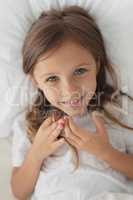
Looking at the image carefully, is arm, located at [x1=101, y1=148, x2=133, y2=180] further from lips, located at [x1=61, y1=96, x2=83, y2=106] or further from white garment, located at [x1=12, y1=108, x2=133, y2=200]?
lips, located at [x1=61, y1=96, x2=83, y2=106]

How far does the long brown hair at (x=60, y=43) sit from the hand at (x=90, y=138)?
96mm

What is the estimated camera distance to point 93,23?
1117 mm

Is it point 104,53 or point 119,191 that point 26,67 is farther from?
point 119,191

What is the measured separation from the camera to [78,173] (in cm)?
114

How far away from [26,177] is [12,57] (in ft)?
1.03

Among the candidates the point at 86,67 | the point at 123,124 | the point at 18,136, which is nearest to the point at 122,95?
the point at 123,124

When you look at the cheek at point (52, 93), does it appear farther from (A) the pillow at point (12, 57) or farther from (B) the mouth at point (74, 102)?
(A) the pillow at point (12, 57)

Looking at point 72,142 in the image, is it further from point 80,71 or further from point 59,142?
point 80,71

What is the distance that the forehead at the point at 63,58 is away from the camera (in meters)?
1.05

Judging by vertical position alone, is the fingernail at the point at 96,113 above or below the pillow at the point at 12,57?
below

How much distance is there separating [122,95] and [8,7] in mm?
378

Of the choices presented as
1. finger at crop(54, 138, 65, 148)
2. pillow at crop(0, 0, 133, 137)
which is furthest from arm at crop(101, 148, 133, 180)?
pillow at crop(0, 0, 133, 137)

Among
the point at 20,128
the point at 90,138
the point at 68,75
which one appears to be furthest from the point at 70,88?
the point at 20,128

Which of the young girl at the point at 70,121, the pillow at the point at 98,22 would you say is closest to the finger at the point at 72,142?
the young girl at the point at 70,121
